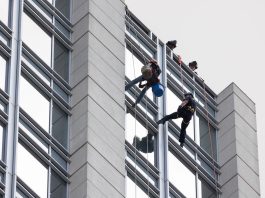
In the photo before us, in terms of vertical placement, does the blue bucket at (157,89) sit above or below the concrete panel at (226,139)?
below

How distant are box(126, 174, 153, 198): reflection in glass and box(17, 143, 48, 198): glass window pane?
11.6ft

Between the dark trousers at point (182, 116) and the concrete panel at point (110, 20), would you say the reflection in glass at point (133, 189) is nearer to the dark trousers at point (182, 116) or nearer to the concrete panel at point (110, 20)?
the dark trousers at point (182, 116)

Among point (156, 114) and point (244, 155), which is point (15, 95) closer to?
point (156, 114)

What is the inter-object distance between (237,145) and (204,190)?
242cm

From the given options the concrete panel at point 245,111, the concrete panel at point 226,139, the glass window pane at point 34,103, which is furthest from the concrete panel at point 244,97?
the glass window pane at point 34,103

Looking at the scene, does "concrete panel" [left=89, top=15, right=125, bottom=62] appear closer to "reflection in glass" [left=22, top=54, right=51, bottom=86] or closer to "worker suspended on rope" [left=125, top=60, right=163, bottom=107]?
"worker suspended on rope" [left=125, top=60, right=163, bottom=107]

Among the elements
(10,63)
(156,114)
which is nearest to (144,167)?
(156,114)

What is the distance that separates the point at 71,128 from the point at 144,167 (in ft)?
11.7

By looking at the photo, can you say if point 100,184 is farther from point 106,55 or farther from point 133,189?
point 106,55

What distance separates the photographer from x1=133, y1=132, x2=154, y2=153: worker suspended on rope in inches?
2039

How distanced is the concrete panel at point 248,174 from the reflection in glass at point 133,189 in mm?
5319

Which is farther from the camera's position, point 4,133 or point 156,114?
point 156,114

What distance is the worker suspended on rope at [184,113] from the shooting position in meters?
52.5

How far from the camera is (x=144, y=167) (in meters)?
51.4
